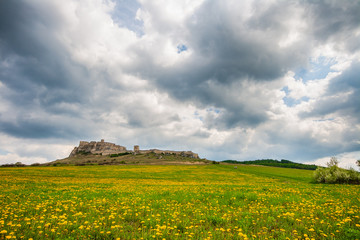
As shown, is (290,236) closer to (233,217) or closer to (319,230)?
(319,230)

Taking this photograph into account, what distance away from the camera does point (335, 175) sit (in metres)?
32.0

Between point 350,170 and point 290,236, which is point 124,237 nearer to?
point 290,236

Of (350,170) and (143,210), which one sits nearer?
(143,210)

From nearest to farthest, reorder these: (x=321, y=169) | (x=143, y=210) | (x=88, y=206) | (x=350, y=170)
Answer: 1. (x=143, y=210)
2. (x=88, y=206)
3. (x=350, y=170)
4. (x=321, y=169)

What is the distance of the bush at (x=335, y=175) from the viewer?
31211 mm

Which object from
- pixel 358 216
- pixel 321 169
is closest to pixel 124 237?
pixel 358 216

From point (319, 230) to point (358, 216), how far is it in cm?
342

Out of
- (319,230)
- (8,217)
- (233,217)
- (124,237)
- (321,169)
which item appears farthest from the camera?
(321,169)

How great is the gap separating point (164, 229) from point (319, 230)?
625 cm

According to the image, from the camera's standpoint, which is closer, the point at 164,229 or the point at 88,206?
the point at 164,229

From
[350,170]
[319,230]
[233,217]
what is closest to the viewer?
[319,230]

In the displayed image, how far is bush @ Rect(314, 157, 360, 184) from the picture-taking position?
31211mm

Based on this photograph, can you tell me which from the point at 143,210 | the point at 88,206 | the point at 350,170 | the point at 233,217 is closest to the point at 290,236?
the point at 233,217

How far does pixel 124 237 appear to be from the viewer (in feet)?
21.7
